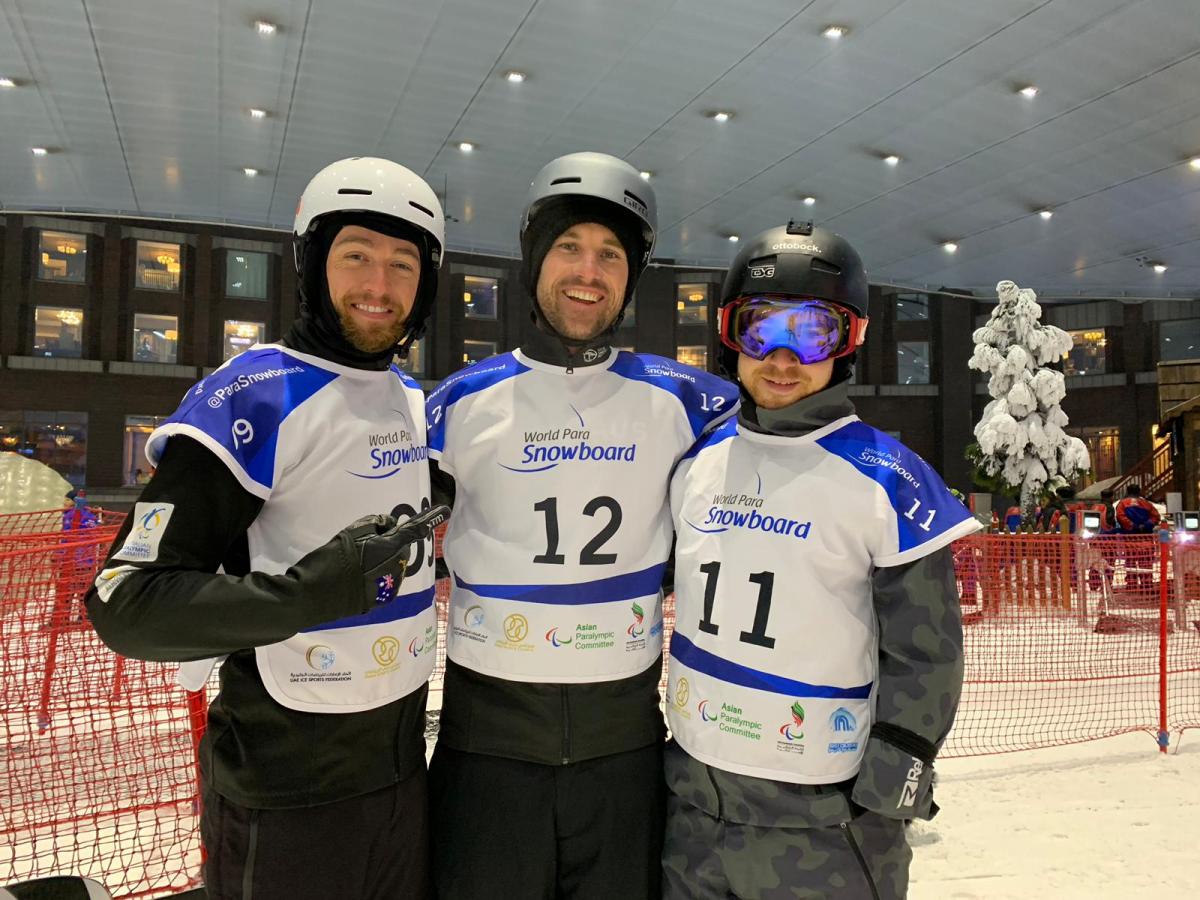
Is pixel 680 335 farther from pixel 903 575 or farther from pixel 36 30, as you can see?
pixel 903 575

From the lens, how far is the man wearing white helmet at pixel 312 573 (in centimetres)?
169

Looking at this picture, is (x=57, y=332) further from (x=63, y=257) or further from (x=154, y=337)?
(x=154, y=337)

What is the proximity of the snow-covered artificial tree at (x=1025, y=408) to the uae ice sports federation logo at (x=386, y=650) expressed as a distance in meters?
17.6

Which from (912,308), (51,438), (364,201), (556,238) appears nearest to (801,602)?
(556,238)

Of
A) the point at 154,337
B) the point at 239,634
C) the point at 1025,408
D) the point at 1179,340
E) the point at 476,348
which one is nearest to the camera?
the point at 239,634

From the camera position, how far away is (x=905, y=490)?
2.14 metres

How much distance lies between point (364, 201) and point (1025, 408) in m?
18.2

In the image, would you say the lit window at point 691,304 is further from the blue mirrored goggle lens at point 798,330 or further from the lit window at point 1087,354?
the blue mirrored goggle lens at point 798,330

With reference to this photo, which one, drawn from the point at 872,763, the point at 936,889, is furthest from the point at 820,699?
the point at 936,889

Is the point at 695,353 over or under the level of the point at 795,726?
over

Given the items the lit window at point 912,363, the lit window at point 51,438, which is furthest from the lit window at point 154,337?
the lit window at point 912,363

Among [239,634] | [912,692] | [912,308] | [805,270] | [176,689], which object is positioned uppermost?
[912,308]

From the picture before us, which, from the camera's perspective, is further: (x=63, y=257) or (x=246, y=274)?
(x=246, y=274)

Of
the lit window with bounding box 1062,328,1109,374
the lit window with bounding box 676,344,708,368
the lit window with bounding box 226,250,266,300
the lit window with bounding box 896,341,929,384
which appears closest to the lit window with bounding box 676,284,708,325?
the lit window with bounding box 676,344,708,368
